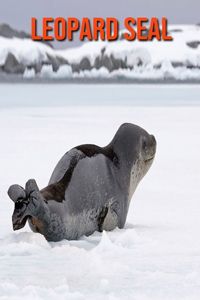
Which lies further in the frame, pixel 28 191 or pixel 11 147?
pixel 11 147

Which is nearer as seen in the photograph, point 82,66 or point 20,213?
point 20,213

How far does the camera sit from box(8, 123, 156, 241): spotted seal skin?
3.42 metres

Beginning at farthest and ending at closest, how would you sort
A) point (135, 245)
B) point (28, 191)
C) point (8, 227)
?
point (8, 227), point (135, 245), point (28, 191)

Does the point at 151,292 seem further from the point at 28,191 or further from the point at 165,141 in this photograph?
the point at 165,141

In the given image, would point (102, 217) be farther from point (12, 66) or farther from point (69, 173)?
point (12, 66)

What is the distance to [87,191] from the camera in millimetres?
3984

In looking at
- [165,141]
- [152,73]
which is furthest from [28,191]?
[152,73]

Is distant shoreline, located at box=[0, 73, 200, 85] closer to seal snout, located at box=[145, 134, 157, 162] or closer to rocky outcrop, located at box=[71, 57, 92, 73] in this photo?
rocky outcrop, located at box=[71, 57, 92, 73]

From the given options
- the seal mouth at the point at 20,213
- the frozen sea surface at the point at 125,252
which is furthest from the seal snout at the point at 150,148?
the seal mouth at the point at 20,213

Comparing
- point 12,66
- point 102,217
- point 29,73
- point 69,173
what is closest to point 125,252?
point 102,217

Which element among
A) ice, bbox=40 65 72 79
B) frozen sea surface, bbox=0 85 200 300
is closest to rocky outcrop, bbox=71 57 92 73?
ice, bbox=40 65 72 79

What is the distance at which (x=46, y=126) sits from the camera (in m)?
13.9

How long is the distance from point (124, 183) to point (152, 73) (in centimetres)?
5741

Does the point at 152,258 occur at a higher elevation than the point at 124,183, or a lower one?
lower
